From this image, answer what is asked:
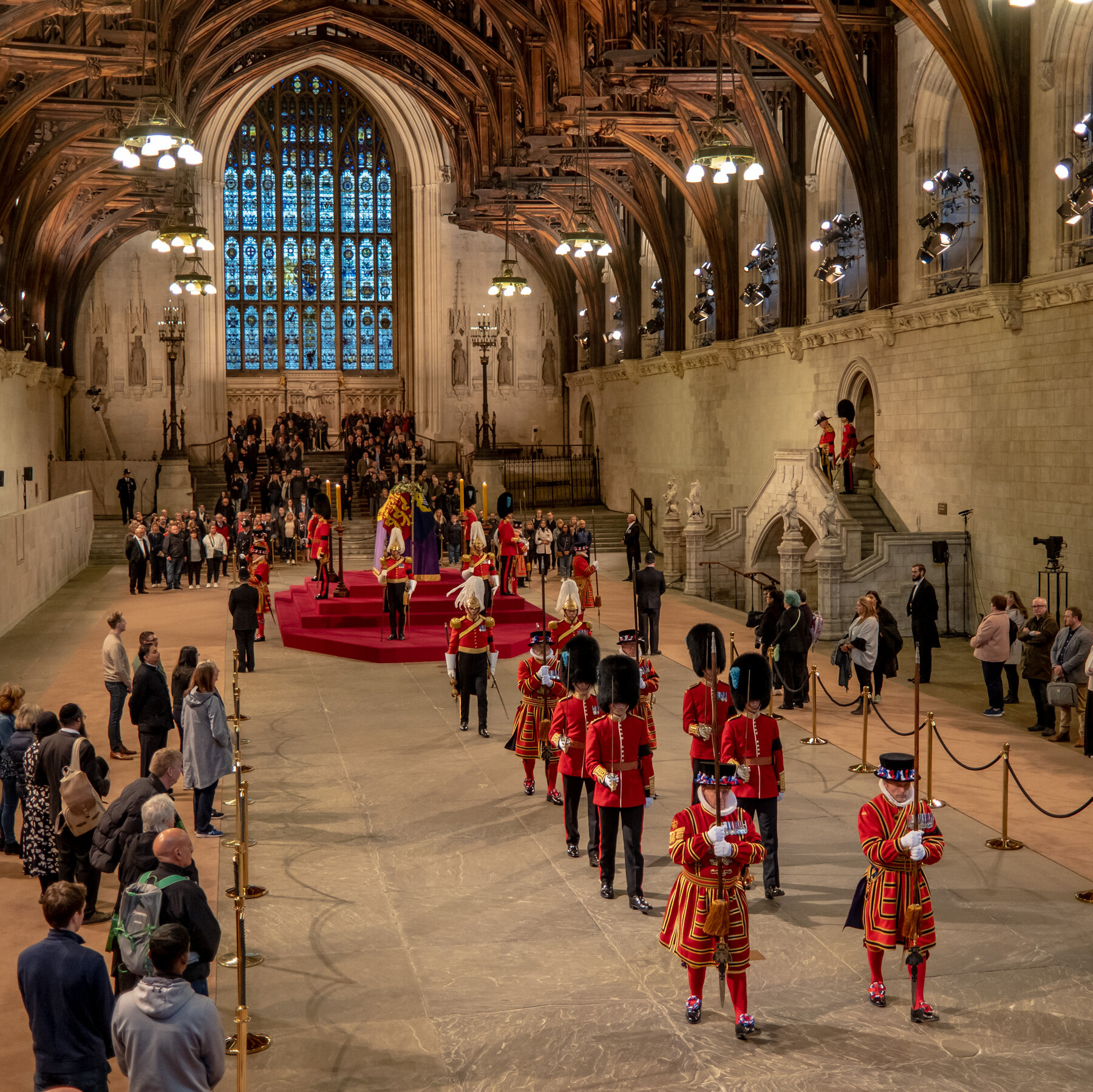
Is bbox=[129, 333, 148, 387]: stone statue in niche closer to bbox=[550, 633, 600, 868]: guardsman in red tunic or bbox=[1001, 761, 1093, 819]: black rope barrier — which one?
bbox=[550, 633, 600, 868]: guardsman in red tunic

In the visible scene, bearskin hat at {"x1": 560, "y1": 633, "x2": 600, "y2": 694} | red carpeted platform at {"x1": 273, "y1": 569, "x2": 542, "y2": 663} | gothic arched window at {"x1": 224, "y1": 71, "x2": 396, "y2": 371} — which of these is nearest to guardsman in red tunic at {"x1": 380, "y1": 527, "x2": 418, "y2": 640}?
red carpeted platform at {"x1": 273, "y1": 569, "x2": 542, "y2": 663}

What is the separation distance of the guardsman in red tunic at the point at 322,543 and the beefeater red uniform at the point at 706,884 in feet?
48.7

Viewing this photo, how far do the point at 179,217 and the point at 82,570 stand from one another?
41.4 feet

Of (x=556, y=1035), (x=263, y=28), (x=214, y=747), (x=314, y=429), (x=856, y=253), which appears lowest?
(x=556, y=1035)

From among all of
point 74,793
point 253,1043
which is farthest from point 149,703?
point 253,1043

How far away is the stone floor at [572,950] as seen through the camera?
6000 mm

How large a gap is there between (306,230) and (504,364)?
27.2ft

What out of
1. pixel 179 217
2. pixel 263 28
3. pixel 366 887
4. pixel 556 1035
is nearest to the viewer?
pixel 556 1035

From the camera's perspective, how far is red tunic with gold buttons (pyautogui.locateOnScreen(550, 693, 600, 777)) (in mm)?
8812

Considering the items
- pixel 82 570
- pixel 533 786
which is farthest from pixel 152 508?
pixel 533 786

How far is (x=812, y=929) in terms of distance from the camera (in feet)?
25.1

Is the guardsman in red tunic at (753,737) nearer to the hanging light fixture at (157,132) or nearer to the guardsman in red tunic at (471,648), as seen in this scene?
the guardsman in red tunic at (471,648)

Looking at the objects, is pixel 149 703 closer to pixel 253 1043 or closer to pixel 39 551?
pixel 253 1043

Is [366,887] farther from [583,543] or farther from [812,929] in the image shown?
[583,543]
